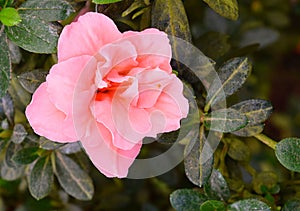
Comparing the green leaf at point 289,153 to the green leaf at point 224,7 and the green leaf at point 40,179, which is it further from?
the green leaf at point 40,179

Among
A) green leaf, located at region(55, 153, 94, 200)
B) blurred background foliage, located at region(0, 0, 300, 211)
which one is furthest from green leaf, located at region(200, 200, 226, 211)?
green leaf, located at region(55, 153, 94, 200)

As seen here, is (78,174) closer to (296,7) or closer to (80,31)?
(80,31)

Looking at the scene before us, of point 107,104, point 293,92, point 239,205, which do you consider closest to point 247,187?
point 239,205

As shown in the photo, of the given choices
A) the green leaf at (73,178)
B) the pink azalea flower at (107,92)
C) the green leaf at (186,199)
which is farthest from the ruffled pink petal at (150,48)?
the green leaf at (73,178)

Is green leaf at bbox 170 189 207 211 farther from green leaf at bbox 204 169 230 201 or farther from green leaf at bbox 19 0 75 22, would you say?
green leaf at bbox 19 0 75 22

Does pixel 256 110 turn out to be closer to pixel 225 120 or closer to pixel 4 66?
pixel 225 120

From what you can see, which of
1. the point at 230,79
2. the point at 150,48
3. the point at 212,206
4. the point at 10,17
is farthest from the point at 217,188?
the point at 10,17

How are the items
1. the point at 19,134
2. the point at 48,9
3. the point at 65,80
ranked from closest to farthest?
the point at 65,80, the point at 48,9, the point at 19,134
